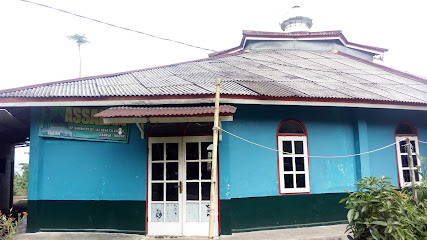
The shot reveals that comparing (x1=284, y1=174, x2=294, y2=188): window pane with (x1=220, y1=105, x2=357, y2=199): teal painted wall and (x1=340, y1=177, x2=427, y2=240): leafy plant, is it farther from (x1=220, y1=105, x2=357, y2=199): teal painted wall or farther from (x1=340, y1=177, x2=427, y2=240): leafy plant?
(x1=340, y1=177, x2=427, y2=240): leafy plant

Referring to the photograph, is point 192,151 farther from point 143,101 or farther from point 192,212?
point 143,101

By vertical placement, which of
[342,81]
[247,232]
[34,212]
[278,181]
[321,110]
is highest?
[342,81]

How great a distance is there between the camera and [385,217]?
421 cm

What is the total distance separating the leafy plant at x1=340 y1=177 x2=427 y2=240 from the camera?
4.09 m

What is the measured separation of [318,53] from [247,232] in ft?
25.2

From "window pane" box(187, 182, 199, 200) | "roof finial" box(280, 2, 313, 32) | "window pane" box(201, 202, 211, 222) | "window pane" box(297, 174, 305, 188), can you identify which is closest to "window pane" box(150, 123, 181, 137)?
"window pane" box(187, 182, 199, 200)

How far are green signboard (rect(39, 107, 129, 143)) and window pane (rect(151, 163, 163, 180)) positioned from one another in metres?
0.82

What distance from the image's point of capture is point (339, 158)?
24.1 ft

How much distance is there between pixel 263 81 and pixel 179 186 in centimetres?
309

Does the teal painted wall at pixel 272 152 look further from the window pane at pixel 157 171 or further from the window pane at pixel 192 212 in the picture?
the window pane at pixel 157 171

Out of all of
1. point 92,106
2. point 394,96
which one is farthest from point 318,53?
point 92,106

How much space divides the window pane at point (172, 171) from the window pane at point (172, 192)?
14 cm

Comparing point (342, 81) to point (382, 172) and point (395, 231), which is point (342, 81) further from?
point (395, 231)

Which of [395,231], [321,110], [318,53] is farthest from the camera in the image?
[318,53]
